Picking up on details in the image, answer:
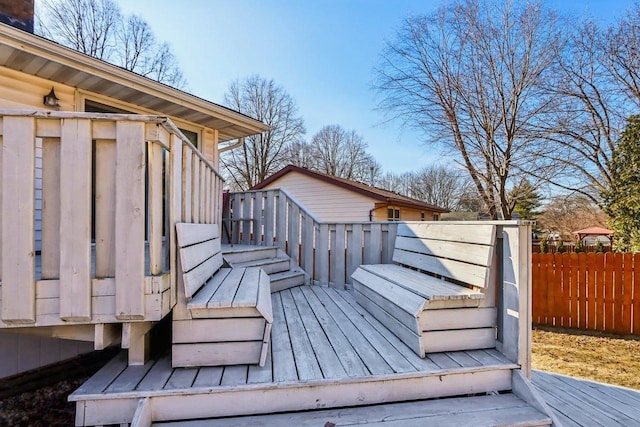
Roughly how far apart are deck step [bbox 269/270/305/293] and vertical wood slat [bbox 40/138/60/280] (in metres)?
2.50

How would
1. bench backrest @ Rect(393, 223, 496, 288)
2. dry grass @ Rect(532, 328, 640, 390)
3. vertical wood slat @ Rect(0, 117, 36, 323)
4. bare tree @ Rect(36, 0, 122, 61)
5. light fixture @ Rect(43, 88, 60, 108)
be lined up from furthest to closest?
bare tree @ Rect(36, 0, 122, 61), dry grass @ Rect(532, 328, 640, 390), light fixture @ Rect(43, 88, 60, 108), bench backrest @ Rect(393, 223, 496, 288), vertical wood slat @ Rect(0, 117, 36, 323)

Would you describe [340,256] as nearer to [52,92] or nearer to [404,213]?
→ [52,92]

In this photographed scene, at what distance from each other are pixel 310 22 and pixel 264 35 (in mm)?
1462

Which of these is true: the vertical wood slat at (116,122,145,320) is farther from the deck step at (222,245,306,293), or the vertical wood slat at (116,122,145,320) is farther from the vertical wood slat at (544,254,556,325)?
the vertical wood slat at (544,254,556,325)

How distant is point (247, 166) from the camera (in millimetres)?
20609

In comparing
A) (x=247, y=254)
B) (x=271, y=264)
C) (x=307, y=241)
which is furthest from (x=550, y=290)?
(x=247, y=254)

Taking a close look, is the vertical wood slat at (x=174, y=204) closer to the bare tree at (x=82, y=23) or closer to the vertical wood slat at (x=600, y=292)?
the vertical wood slat at (x=600, y=292)

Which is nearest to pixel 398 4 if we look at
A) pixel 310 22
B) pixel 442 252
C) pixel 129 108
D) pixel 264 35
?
pixel 310 22

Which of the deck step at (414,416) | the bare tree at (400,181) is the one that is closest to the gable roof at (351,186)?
the deck step at (414,416)

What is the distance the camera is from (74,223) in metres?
1.63

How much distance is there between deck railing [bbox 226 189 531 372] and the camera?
2.13 meters

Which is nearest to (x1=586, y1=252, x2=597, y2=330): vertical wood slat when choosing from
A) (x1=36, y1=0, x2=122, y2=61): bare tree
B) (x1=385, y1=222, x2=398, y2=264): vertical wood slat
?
(x1=385, y1=222, x2=398, y2=264): vertical wood slat

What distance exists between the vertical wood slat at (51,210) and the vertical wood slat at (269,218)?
10.8 feet

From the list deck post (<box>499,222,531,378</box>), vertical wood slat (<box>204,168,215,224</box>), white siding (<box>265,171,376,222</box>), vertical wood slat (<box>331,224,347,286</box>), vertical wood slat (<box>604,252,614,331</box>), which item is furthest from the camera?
white siding (<box>265,171,376,222</box>)
